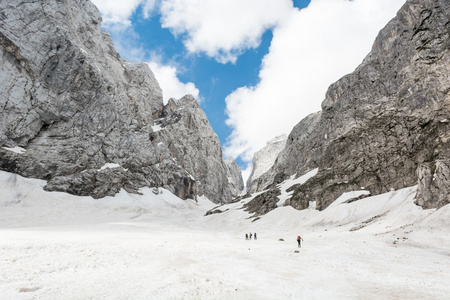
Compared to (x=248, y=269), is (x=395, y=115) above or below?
above

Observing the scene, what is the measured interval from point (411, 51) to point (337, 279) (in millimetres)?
71405

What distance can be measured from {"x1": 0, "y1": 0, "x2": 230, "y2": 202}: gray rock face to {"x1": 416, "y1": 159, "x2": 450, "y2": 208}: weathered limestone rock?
97013 mm

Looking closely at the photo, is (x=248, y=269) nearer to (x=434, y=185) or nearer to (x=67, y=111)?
(x=434, y=185)

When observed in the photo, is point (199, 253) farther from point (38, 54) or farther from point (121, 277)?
point (38, 54)

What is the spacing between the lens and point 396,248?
23.5 meters

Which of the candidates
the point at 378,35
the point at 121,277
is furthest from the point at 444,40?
the point at 121,277

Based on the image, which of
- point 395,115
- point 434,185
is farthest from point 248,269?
point 395,115

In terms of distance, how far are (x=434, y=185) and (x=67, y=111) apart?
114449 mm

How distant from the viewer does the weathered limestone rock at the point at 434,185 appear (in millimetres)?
33625

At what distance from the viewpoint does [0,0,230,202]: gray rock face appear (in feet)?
297

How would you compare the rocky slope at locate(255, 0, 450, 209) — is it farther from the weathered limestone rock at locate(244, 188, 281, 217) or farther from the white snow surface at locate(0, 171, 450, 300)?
the white snow surface at locate(0, 171, 450, 300)

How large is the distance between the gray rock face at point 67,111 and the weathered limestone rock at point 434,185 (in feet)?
318

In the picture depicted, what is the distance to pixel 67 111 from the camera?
10256 centimetres

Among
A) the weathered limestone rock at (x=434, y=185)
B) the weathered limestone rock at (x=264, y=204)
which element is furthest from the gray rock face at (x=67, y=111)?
the weathered limestone rock at (x=434, y=185)
